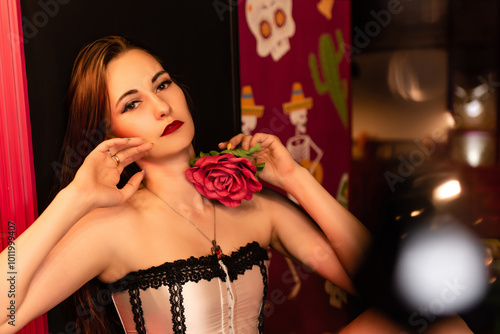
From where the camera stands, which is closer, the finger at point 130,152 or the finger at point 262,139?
the finger at point 130,152

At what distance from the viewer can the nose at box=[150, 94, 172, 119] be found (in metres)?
1.09

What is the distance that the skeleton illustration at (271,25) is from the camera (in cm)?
178

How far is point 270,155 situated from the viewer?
1.31m

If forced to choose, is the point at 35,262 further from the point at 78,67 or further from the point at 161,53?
the point at 161,53

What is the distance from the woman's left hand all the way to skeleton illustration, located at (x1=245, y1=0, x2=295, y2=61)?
25.7 inches

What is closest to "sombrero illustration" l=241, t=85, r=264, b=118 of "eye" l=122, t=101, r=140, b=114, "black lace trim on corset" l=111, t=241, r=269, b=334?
"eye" l=122, t=101, r=140, b=114

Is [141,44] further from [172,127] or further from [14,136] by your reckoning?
[14,136]

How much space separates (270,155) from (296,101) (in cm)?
73

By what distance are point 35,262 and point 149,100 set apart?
1.48ft

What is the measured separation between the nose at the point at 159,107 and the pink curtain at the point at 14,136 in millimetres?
281

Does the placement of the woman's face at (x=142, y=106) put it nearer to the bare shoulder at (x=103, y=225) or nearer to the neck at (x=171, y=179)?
the neck at (x=171, y=179)

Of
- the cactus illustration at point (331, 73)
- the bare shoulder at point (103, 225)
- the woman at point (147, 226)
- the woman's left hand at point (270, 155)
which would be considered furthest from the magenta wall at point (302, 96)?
the bare shoulder at point (103, 225)

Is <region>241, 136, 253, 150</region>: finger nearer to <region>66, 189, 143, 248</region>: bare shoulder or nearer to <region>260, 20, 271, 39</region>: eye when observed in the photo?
<region>66, 189, 143, 248</region>: bare shoulder

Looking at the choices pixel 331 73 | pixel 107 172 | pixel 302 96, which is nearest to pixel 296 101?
pixel 302 96
